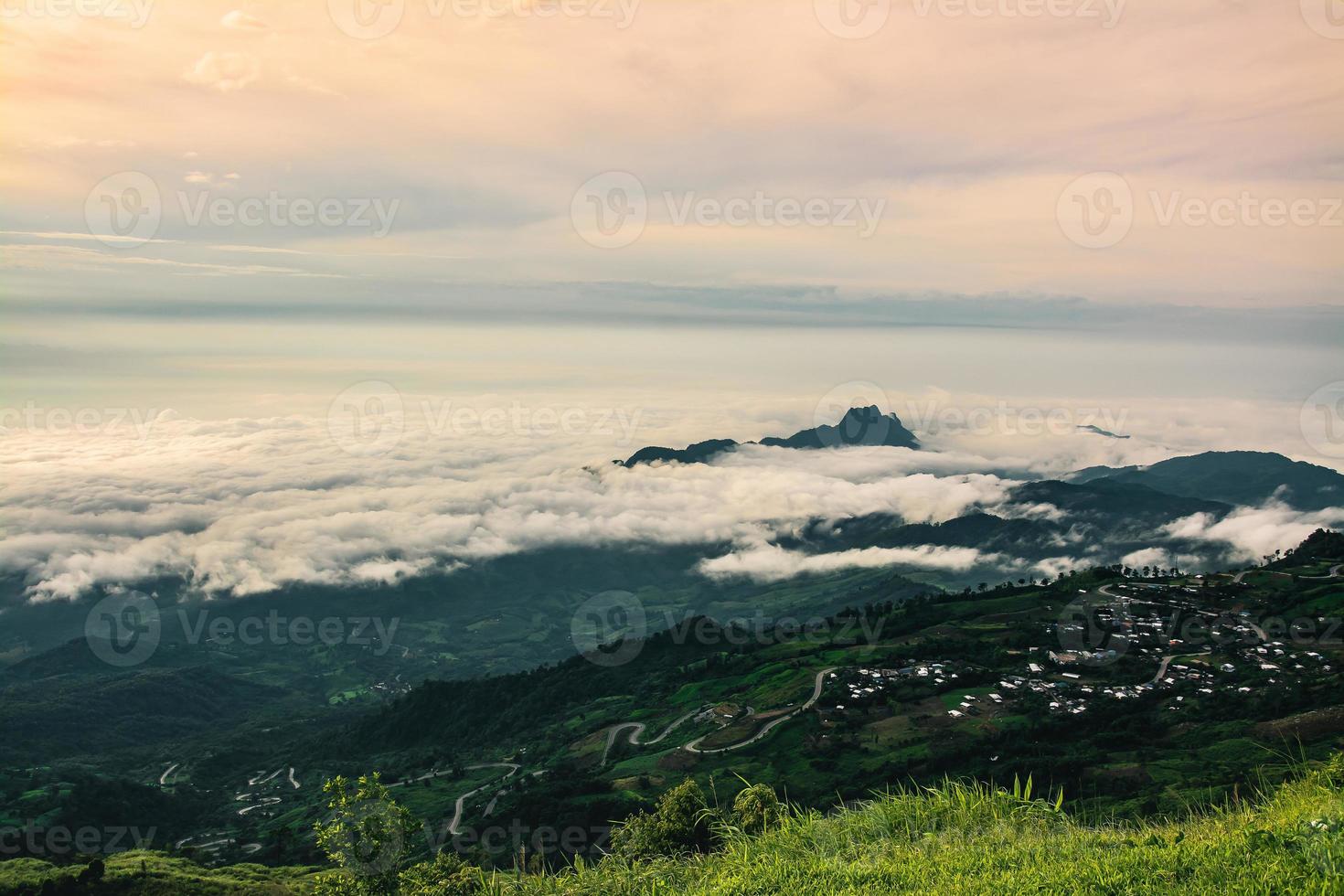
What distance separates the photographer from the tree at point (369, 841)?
25750mm

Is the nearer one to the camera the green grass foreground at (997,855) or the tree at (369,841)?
the green grass foreground at (997,855)

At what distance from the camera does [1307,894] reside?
11.9 meters

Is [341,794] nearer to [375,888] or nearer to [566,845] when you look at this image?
[375,888]

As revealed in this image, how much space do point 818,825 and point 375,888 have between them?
15122 millimetres

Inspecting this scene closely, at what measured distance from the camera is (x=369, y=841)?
26.7 m

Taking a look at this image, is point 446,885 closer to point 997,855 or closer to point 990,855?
point 990,855

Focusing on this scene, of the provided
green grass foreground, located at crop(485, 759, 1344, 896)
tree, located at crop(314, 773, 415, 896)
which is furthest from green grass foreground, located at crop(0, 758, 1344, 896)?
tree, located at crop(314, 773, 415, 896)

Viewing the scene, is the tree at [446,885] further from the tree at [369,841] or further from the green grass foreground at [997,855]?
the green grass foreground at [997,855]

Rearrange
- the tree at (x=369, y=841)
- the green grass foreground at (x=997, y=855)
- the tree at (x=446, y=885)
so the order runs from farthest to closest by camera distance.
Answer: the tree at (x=369, y=841) → the tree at (x=446, y=885) → the green grass foreground at (x=997, y=855)

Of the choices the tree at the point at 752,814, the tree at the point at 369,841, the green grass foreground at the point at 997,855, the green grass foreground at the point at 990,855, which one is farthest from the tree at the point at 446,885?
the tree at the point at 752,814

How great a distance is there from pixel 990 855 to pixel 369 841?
20.5 meters

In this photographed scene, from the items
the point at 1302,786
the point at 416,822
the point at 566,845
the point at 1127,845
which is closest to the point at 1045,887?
the point at 1127,845

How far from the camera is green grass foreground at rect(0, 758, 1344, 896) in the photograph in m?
13.3

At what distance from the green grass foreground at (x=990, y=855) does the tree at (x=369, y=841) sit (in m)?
4.36
